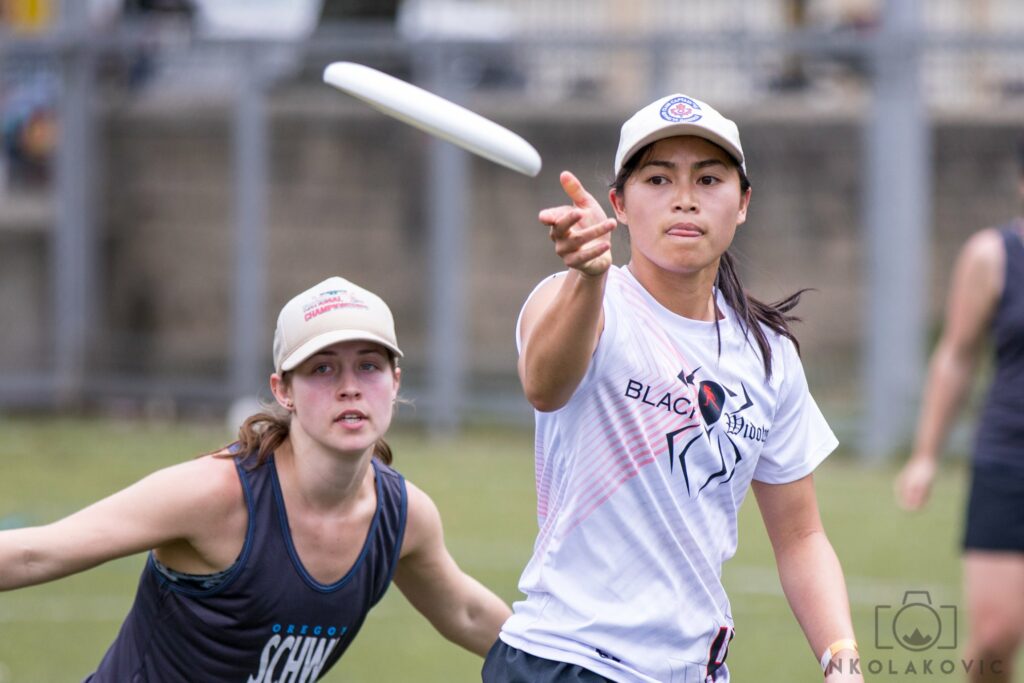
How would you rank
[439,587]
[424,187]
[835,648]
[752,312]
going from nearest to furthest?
[835,648], [752,312], [439,587], [424,187]

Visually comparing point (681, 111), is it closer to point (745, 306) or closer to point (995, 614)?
point (745, 306)

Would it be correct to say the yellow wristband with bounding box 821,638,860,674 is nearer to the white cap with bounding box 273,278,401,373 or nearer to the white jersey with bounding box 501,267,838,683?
the white jersey with bounding box 501,267,838,683

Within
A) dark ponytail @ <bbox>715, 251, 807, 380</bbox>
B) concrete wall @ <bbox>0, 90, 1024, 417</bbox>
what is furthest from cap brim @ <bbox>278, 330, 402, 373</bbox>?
concrete wall @ <bbox>0, 90, 1024, 417</bbox>

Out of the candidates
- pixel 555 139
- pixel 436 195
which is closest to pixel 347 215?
pixel 436 195

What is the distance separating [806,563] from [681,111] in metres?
1.16

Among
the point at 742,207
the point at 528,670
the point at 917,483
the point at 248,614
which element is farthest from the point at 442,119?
the point at 917,483

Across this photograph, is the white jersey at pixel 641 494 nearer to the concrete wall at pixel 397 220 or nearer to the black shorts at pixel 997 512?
the black shorts at pixel 997 512

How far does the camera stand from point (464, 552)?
1045cm

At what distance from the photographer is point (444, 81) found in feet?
51.2

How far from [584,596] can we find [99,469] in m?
9.72

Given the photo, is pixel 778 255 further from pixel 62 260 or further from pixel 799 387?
pixel 799 387

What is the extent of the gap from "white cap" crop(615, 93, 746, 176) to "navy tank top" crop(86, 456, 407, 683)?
1295 millimetres

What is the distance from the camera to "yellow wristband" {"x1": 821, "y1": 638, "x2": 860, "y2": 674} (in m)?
3.95

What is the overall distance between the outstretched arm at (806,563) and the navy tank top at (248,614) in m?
1.03
